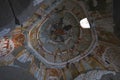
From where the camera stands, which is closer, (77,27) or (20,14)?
(20,14)

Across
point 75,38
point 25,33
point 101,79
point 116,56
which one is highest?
point 25,33

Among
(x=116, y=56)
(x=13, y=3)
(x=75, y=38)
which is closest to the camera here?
(x=13, y=3)

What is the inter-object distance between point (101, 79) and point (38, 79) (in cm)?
130

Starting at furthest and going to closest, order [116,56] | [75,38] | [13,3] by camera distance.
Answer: [75,38] < [116,56] < [13,3]

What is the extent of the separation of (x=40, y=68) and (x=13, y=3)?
11.9 feet

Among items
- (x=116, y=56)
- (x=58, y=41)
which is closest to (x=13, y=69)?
(x=58, y=41)

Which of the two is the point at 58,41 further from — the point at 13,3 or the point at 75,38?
the point at 13,3

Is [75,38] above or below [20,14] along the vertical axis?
below

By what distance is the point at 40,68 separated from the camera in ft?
17.0

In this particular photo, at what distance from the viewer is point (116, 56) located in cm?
470

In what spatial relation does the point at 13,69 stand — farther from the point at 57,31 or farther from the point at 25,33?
the point at 57,31

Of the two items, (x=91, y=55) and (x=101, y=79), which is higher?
(x=91, y=55)

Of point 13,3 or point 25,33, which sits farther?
point 25,33

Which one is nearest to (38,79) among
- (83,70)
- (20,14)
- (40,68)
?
(40,68)
